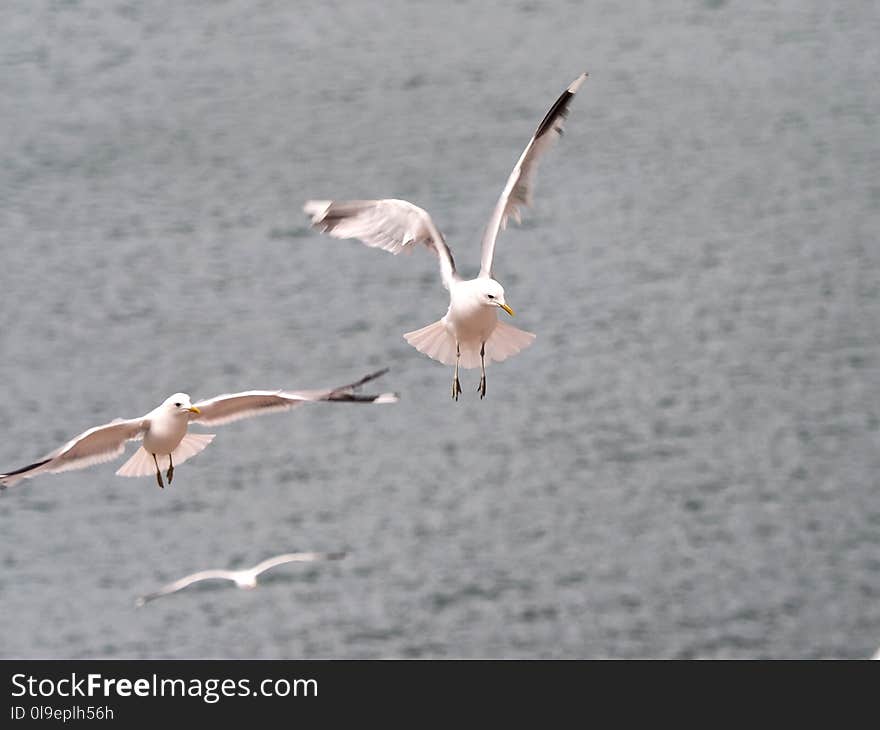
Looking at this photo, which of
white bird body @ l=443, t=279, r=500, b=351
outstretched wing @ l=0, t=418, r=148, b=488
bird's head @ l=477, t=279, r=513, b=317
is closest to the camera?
bird's head @ l=477, t=279, r=513, b=317

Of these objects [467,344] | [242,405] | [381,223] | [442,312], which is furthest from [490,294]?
[442,312]

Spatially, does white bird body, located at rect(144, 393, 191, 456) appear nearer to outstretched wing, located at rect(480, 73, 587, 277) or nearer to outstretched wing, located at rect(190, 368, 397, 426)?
outstretched wing, located at rect(190, 368, 397, 426)

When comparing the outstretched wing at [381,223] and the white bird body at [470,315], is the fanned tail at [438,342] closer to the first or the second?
the white bird body at [470,315]

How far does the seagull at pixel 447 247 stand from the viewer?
9.56 meters

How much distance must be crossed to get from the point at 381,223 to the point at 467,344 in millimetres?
928

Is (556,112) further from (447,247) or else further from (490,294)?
(490,294)

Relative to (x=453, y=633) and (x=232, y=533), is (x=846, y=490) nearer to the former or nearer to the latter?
(x=453, y=633)

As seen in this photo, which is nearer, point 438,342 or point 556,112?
point 438,342

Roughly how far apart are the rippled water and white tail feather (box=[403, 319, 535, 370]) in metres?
7.98

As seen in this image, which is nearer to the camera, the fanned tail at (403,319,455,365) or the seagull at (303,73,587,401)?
the seagull at (303,73,587,401)

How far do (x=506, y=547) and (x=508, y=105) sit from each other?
971 centimetres

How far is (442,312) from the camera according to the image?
22.1 meters

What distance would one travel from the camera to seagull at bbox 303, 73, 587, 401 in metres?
9.56

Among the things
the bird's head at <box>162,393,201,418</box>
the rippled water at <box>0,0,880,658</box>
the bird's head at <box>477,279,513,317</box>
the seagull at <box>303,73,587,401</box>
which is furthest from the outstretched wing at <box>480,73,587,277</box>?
the rippled water at <box>0,0,880,658</box>
